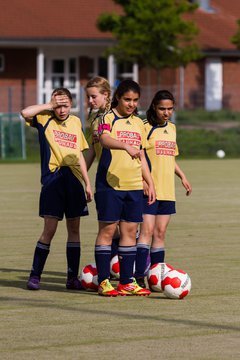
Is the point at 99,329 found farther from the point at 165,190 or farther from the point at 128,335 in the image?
the point at 165,190

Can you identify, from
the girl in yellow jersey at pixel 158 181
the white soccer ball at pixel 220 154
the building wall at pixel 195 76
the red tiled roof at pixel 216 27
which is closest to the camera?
the girl in yellow jersey at pixel 158 181

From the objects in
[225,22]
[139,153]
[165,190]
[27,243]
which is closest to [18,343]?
[139,153]

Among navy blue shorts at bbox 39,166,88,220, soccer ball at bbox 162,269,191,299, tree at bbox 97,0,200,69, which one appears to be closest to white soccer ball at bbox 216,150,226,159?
tree at bbox 97,0,200,69

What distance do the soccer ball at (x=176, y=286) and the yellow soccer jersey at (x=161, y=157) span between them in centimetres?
94

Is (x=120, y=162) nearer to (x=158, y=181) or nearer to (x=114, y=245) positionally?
(x=158, y=181)

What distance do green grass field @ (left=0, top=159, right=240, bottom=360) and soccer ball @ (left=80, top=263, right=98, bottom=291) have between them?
16cm

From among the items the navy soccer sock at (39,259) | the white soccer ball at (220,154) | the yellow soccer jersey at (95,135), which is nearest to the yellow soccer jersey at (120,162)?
the yellow soccer jersey at (95,135)

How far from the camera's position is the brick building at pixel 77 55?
5006cm

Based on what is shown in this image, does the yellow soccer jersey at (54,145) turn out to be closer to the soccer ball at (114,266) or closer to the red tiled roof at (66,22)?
the soccer ball at (114,266)

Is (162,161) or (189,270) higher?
(162,161)

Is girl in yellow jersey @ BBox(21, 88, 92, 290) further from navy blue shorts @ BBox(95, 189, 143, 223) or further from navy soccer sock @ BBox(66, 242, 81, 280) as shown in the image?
navy blue shorts @ BBox(95, 189, 143, 223)

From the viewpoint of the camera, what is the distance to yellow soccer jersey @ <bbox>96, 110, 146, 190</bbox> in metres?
10.0

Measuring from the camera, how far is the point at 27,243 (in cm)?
1399

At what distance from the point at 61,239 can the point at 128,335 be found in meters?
6.44
